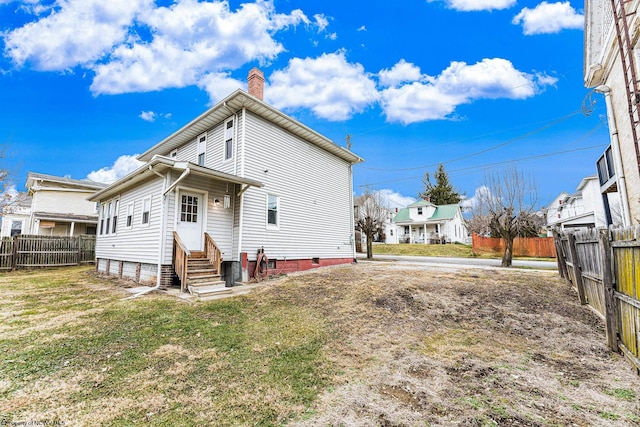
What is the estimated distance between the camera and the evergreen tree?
42688 millimetres

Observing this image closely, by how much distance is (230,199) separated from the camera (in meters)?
10.1

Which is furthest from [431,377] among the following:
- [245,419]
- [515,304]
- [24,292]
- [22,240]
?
[22,240]

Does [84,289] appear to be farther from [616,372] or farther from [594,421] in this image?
[616,372]

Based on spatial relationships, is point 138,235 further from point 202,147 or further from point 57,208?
point 57,208

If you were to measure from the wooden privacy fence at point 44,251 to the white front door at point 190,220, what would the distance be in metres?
13.0

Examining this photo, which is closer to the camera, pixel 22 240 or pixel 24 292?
pixel 24 292

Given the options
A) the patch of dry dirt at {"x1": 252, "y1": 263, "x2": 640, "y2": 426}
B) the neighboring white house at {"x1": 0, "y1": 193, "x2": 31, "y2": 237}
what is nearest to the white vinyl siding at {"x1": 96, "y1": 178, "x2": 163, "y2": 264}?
the patch of dry dirt at {"x1": 252, "y1": 263, "x2": 640, "y2": 426}

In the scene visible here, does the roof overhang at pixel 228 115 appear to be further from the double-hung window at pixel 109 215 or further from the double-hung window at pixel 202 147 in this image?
the double-hung window at pixel 109 215

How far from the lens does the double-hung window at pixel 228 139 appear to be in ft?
34.9

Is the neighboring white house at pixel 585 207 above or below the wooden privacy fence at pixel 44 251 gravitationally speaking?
above

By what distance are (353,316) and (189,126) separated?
1047cm

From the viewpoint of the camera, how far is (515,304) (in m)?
5.89

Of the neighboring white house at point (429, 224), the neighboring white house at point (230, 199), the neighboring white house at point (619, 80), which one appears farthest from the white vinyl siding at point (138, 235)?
the neighboring white house at point (429, 224)

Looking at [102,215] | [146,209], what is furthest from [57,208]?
[146,209]
